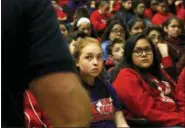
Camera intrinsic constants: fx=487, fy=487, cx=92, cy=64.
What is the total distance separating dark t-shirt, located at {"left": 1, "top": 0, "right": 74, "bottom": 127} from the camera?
1.01 metres

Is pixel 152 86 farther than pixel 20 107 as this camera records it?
Yes

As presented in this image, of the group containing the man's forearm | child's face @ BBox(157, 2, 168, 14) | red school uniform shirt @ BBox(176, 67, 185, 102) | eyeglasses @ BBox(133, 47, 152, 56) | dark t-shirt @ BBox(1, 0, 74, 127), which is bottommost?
red school uniform shirt @ BBox(176, 67, 185, 102)

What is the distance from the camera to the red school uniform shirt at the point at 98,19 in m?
7.69

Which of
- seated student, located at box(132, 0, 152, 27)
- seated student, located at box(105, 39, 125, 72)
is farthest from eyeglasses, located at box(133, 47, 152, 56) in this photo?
seated student, located at box(132, 0, 152, 27)

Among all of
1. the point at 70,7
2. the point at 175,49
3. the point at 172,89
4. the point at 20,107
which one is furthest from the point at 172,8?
the point at 20,107

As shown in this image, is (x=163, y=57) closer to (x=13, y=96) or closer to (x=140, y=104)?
(x=140, y=104)

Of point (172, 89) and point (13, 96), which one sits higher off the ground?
point (13, 96)

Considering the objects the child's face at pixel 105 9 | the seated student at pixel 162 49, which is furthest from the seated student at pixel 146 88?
the child's face at pixel 105 9

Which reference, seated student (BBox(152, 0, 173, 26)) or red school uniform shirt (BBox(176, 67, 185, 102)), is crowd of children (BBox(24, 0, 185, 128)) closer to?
red school uniform shirt (BBox(176, 67, 185, 102))

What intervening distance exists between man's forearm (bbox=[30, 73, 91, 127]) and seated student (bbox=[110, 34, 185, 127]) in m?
2.48

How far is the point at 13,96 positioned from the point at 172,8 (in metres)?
9.08

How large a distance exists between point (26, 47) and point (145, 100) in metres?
2.61

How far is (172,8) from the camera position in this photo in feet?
32.4

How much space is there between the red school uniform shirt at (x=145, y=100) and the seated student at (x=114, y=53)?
1.04 m
